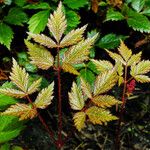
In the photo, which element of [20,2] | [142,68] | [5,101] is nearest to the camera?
[142,68]

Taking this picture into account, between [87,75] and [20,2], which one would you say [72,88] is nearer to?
[87,75]

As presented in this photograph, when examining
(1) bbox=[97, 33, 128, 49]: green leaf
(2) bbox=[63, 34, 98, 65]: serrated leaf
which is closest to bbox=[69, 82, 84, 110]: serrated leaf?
(2) bbox=[63, 34, 98, 65]: serrated leaf

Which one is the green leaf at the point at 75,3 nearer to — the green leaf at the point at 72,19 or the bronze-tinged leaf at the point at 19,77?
the green leaf at the point at 72,19

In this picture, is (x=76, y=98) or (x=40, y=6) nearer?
(x=76, y=98)

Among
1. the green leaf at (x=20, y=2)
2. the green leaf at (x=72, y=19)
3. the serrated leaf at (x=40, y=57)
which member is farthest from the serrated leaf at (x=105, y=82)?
the green leaf at (x=20, y=2)

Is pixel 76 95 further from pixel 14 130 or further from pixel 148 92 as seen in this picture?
pixel 148 92

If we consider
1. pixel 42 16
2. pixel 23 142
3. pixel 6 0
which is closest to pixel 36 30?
pixel 42 16

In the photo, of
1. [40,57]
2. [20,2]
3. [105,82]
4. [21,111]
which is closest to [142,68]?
[105,82]
